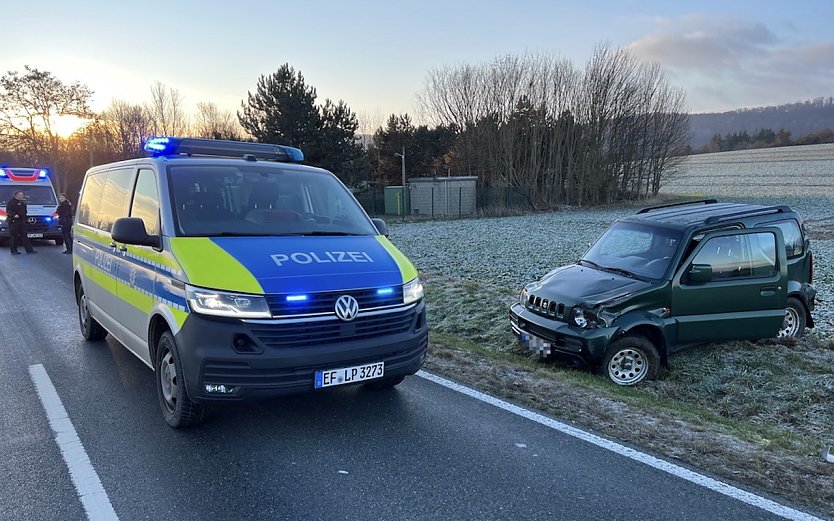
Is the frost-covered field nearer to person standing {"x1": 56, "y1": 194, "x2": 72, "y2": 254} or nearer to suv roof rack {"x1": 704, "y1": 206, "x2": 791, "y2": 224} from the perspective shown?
suv roof rack {"x1": 704, "y1": 206, "x2": 791, "y2": 224}

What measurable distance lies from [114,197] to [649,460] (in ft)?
17.5

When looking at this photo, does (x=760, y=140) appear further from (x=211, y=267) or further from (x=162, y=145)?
(x=211, y=267)

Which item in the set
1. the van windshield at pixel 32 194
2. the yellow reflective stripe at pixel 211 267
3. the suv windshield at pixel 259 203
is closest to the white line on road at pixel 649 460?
the suv windshield at pixel 259 203

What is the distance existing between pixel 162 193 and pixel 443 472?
308 centimetres

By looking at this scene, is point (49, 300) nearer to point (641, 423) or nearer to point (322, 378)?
point (322, 378)

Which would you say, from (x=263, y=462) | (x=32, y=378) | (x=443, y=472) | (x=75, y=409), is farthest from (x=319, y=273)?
(x=32, y=378)

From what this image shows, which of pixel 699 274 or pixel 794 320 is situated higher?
pixel 699 274

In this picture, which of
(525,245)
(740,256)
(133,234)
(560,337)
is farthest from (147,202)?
(525,245)

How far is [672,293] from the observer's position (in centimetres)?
598

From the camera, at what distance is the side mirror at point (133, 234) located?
4262mm

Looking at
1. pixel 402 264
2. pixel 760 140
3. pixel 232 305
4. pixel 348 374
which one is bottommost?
pixel 348 374

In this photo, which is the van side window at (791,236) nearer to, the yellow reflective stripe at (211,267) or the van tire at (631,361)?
the van tire at (631,361)

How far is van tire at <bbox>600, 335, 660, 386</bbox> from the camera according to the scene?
19.1 ft

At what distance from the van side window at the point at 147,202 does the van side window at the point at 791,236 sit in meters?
6.73
